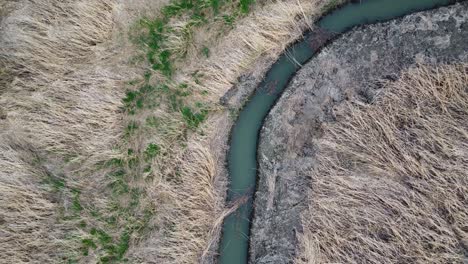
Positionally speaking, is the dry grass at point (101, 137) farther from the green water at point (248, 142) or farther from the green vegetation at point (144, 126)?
the green water at point (248, 142)

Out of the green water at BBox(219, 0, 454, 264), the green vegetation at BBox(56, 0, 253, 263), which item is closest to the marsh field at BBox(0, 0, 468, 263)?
the green vegetation at BBox(56, 0, 253, 263)

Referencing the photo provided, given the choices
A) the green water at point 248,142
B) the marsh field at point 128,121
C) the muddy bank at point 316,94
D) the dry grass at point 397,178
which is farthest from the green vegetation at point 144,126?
the dry grass at point 397,178

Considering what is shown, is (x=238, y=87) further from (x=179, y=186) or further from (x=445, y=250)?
(x=445, y=250)

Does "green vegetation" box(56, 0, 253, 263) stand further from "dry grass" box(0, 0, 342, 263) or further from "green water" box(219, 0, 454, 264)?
"green water" box(219, 0, 454, 264)

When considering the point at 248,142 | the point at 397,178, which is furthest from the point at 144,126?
the point at 397,178

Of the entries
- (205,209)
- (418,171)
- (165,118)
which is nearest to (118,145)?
(165,118)

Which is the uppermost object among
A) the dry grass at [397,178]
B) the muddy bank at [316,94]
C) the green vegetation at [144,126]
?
the green vegetation at [144,126]

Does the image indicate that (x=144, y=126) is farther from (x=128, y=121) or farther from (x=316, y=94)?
(x=316, y=94)
